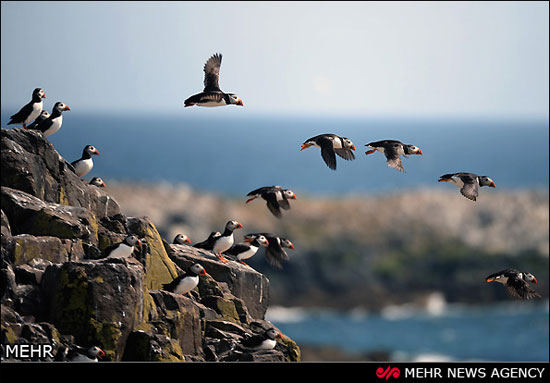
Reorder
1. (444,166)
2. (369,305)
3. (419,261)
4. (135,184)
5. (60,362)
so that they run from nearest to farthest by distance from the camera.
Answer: (60,362) → (369,305) → (419,261) → (135,184) → (444,166)

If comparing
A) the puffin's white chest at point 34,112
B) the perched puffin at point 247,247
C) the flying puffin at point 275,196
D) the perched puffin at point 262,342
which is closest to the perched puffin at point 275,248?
the perched puffin at point 247,247

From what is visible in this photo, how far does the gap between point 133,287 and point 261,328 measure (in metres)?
4.27

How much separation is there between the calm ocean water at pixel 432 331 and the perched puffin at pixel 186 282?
1388 inches

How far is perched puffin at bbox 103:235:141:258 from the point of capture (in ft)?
51.0

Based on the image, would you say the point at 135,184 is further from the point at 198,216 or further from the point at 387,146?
the point at 387,146

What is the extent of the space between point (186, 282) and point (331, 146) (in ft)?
18.6

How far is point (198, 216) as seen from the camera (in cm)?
6694

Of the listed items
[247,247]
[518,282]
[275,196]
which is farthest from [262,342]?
[518,282]

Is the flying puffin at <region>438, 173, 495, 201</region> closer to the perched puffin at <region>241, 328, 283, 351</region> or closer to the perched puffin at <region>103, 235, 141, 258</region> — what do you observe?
the perched puffin at <region>241, 328, 283, 351</region>

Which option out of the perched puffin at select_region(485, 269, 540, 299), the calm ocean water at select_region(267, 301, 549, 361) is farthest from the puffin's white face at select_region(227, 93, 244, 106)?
the calm ocean water at select_region(267, 301, 549, 361)

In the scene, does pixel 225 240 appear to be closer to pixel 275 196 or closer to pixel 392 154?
pixel 275 196

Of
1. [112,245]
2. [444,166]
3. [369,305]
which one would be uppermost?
[444,166]

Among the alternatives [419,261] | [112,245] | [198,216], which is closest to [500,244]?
[419,261]

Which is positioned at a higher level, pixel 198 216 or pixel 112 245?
pixel 198 216
